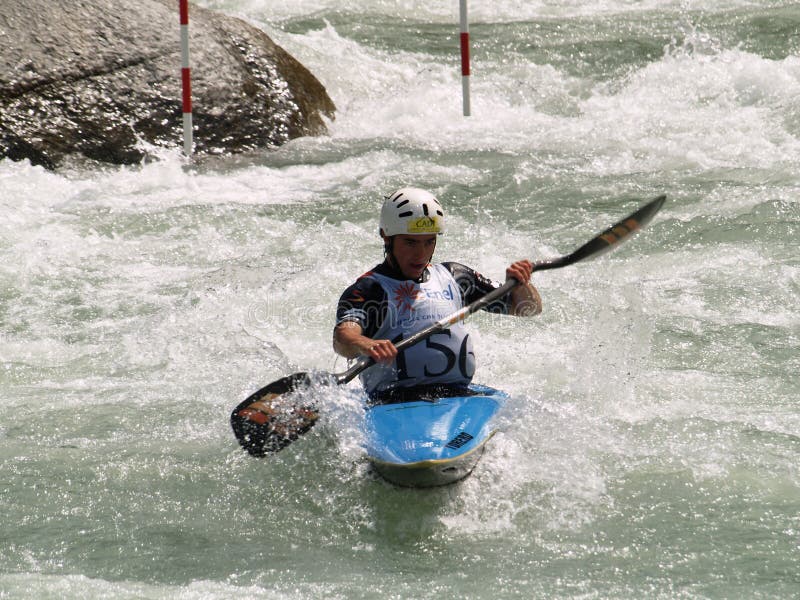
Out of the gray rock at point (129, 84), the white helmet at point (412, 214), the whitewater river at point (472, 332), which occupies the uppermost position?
the gray rock at point (129, 84)

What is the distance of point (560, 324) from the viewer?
634 cm

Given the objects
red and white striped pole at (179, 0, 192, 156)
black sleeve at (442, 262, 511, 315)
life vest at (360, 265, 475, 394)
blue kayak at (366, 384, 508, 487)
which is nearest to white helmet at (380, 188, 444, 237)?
life vest at (360, 265, 475, 394)

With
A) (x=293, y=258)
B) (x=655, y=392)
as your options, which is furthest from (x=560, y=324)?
(x=293, y=258)

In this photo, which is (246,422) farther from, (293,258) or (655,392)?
(293,258)

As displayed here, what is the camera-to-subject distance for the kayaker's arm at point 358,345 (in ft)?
13.8

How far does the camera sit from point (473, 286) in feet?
16.1

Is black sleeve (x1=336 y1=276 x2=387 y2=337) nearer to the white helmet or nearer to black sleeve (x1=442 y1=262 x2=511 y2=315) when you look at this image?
the white helmet

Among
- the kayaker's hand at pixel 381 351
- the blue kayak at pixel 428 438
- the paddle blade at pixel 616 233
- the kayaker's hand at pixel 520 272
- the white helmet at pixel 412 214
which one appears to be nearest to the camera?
the blue kayak at pixel 428 438

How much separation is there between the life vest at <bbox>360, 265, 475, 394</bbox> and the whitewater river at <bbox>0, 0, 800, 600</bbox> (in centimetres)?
26

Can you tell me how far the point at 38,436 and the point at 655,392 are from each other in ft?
9.48

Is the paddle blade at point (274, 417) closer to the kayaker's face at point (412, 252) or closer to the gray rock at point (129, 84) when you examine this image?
the kayaker's face at point (412, 252)

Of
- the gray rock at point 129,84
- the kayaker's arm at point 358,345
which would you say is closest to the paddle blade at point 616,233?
the kayaker's arm at point 358,345

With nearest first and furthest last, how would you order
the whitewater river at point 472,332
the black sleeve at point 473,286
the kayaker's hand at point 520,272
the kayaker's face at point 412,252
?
the whitewater river at point 472,332
the kayaker's face at point 412,252
the kayaker's hand at point 520,272
the black sleeve at point 473,286

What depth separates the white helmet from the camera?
4477mm
